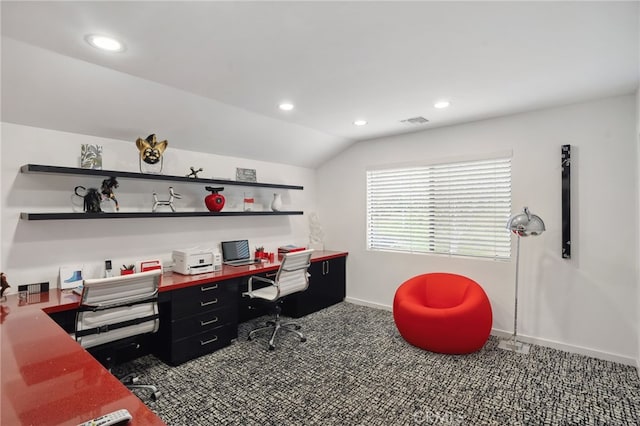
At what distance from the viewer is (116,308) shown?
2.29m

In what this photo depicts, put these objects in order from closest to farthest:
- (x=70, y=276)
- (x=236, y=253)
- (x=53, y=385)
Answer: (x=53, y=385), (x=70, y=276), (x=236, y=253)

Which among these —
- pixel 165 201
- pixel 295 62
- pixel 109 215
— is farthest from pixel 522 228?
pixel 109 215

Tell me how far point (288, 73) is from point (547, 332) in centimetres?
353

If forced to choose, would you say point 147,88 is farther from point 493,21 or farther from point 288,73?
point 493,21

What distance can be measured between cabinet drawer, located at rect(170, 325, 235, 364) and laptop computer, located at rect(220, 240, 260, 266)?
33.2 inches

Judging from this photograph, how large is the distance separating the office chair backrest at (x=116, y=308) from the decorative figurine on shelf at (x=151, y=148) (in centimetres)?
129

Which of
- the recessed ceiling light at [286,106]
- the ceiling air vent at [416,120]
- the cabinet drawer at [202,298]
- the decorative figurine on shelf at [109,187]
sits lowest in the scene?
the cabinet drawer at [202,298]

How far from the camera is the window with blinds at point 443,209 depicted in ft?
12.2

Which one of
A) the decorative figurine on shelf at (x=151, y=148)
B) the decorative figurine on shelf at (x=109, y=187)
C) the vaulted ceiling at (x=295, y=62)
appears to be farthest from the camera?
the decorative figurine on shelf at (x=151, y=148)

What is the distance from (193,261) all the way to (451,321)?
2.50 metres

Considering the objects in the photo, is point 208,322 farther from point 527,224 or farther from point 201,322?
point 527,224

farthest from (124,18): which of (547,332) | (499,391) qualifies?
(547,332)

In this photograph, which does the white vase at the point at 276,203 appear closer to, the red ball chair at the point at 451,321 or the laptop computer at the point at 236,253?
the laptop computer at the point at 236,253

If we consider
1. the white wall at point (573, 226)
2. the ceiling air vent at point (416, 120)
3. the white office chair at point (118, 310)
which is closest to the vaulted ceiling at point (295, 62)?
the ceiling air vent at point (416, 120)
